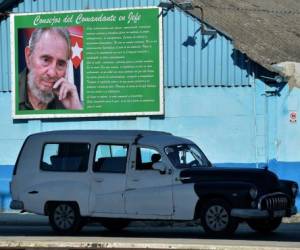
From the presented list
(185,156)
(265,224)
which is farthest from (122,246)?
(265,224)

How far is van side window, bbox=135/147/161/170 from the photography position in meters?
16.0

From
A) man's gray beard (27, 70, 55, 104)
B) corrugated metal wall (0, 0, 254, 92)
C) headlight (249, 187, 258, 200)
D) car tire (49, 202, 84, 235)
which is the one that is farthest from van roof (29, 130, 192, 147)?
man's gray beard (27, 70, 55, 104)

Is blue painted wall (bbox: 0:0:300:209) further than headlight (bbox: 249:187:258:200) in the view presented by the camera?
Yes

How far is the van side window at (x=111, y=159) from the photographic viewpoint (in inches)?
635

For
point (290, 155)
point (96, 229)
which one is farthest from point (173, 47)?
point (96, 229)

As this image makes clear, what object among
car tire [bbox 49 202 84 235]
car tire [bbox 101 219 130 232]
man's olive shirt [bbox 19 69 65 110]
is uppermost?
man's olive shirt [bbox 19 69 65 110]

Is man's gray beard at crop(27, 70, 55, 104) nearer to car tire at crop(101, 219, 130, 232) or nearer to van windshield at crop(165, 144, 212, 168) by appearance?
car tire at crop(101, 219, 130, 232)

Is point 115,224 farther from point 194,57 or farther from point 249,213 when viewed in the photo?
point 194,57

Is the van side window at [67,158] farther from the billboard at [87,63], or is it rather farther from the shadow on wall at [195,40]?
the shadow on wall at [195,40]

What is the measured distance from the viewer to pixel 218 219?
15.1 m

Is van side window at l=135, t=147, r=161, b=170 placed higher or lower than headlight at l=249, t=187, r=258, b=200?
higher

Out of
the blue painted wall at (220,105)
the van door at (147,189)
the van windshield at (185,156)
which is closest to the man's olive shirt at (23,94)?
the blue painted wall at (220,105)

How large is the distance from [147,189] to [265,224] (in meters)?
2.24

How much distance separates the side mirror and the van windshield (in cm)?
20
